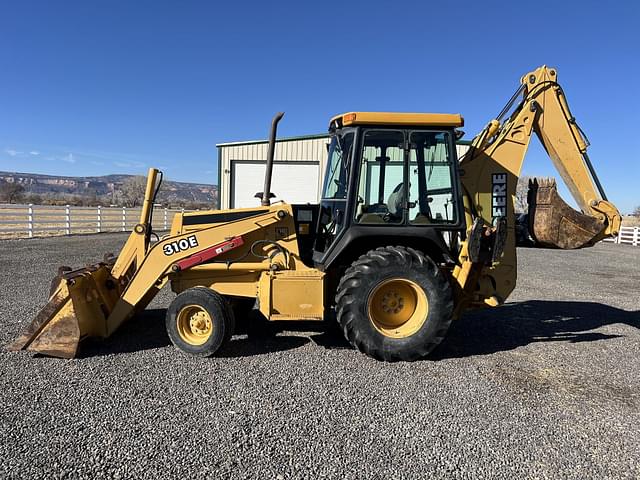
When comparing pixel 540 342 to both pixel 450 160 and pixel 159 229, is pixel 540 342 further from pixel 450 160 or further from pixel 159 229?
pixel 159 229

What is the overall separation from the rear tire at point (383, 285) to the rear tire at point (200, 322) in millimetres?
1192

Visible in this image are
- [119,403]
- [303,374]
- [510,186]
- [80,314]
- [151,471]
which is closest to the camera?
[151,471]

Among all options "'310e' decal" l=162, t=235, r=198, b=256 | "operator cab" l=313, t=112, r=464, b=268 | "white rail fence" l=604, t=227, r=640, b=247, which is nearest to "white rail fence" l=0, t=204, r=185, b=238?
"'310e' decal" l=162, t=235, r=198, b=256

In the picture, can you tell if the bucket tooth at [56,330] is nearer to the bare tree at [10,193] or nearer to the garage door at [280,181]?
the garage door at [280,181]

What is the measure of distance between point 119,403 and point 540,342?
4762 millimetres

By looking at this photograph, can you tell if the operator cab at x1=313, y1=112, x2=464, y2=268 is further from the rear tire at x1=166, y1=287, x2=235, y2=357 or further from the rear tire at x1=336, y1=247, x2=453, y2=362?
the rear tire at x1=166, y1=287, x2=235, y2=357

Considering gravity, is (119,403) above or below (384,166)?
below

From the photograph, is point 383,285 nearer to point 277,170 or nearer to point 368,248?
point 368,248

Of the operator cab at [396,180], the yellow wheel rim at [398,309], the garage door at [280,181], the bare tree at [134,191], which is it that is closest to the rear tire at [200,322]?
the operator cab at [396,180]

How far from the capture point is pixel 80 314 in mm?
4473

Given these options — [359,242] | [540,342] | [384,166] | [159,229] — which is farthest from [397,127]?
[159,229]

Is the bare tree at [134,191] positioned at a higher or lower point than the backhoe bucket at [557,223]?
higher

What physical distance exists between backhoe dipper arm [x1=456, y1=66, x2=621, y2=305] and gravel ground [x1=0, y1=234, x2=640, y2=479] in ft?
3.68

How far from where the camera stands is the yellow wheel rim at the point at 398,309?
15.2ft
